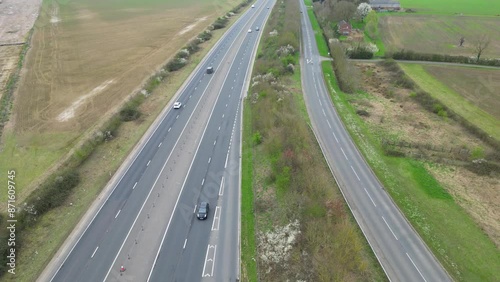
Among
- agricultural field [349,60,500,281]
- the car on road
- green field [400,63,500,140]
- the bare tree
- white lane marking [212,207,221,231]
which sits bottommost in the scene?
white lane marking [212,207,221,231]

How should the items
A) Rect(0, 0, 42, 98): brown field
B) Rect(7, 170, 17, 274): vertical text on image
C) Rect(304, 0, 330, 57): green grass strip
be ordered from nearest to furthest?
1. Rect(7, 170, 17, 274): vertical text on image
2. Rect(0, 0, 42, 98): brown field
3. Rect(304, 0, 330, 57): green grass strip

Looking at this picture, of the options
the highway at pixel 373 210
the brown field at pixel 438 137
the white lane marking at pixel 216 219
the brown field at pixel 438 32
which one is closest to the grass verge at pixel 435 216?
the highway at pixel 373 210

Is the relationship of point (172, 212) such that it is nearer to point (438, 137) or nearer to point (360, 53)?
point (438, 137)

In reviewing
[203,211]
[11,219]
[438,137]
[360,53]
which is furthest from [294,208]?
[360,53]

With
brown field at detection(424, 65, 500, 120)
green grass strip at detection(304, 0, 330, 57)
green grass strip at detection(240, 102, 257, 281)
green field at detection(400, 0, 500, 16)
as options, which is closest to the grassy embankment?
green grass strip at detection(240, 102, 257, 281)

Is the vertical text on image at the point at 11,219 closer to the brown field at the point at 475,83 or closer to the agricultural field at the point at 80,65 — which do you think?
the agricultural field at the point at 80,65

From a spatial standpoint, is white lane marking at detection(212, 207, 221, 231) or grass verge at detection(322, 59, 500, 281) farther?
white lane marking at detection(212, 207, 221, 231)

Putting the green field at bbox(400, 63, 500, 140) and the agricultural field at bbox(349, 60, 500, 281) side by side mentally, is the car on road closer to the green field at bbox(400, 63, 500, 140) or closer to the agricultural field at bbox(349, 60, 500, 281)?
the agricultural field at bbox(349, 60, 500, 281)

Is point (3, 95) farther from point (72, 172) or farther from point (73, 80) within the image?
point (72, 172)
